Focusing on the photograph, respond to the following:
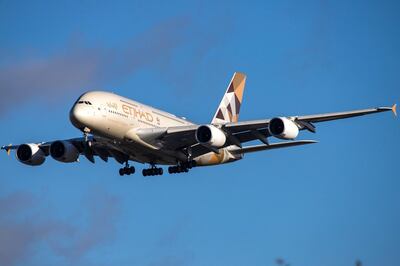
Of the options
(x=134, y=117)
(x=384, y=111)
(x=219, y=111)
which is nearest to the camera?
(x=384, y=111)

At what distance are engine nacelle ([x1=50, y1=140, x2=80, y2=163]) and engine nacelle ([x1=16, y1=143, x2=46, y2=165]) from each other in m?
1.86

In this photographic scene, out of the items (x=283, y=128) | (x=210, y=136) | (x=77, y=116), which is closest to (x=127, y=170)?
(x=77, y=116)

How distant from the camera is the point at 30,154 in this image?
63531 millimetres

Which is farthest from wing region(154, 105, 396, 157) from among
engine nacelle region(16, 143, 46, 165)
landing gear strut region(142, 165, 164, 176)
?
engine nacelle region(16, 143, 46, 165)

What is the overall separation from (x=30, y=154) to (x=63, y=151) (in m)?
3.03

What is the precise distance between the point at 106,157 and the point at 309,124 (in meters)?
13.9

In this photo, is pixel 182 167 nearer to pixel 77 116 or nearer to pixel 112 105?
pixel 112 105

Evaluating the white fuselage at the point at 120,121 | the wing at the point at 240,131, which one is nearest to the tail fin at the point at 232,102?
the wing at the point at 240,131

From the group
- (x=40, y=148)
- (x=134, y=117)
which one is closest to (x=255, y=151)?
(x=134, y=117)

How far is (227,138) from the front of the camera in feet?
190

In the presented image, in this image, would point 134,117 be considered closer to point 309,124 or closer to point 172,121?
point 172,121

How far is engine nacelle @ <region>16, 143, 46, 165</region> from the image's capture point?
6353cm

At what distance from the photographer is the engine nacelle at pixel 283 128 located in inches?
2156

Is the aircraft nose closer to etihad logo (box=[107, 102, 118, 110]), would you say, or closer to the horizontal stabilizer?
etihad logo (box=[107, 102, 118, 110])
